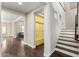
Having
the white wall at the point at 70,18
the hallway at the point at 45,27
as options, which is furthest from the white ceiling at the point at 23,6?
the white wall at the point at 70,18

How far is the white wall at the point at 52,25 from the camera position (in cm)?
135

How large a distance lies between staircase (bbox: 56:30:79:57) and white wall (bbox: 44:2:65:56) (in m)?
0.08

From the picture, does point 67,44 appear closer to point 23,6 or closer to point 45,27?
point 45,27

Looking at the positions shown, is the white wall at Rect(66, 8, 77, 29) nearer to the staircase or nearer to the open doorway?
the staircase

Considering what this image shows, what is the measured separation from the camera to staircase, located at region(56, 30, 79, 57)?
1263 mm

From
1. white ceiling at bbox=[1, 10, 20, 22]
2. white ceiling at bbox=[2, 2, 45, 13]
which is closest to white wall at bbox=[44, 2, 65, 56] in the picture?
white ceiling at bbox=[2, 2, 45, 13]

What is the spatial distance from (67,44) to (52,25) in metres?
0.38

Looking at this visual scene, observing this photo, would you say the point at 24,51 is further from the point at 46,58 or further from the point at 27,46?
the point at 46,58

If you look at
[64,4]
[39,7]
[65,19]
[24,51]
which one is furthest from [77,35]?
[24,51]

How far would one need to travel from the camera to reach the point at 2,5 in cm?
117

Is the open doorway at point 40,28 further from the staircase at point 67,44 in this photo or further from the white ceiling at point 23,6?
the staircase at point 67,44

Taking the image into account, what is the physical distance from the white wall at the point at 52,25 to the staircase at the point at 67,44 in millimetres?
80

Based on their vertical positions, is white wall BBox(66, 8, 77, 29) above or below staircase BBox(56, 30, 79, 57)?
above

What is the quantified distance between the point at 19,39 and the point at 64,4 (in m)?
0.90
